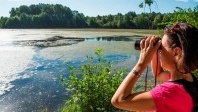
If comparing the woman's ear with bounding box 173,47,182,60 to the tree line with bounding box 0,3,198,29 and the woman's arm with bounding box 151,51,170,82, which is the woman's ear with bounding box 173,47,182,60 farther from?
the tree line with bounding box 0,3,198,29

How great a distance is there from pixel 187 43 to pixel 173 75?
0.20 metres

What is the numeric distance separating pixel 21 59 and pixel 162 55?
944 inches

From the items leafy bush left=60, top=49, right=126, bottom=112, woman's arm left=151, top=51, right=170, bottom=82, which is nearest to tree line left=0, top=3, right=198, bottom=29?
leafy bush left=60, top=49, right=126, bottom=112

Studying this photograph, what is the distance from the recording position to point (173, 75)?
182cm

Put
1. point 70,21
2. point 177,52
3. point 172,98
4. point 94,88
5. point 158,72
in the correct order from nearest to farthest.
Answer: point 172,98
point 177,52
point 158,72
point 94,88
point 70,21

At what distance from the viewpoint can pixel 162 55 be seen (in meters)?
1.87

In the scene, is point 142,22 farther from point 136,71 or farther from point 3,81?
point 136,71

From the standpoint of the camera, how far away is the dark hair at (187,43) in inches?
68.7

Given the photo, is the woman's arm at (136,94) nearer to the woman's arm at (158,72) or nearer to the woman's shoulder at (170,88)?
the woman's shoulder at (170,88)

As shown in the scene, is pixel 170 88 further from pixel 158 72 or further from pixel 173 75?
pixel 158 72

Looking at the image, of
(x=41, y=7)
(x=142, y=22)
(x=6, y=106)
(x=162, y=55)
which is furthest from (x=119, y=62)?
(x=41, y=7)

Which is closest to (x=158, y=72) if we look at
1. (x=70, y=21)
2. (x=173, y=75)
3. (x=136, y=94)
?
(x=173, y=75)

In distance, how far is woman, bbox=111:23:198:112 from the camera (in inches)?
66.8

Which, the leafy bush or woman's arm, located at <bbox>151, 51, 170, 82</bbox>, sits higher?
woman's arm, located at <bbox>151, 51, 170, 82</bbox>
